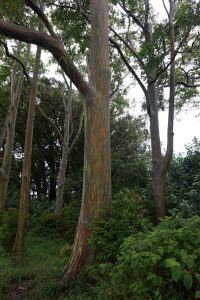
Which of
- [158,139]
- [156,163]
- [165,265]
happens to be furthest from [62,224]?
[165,265]

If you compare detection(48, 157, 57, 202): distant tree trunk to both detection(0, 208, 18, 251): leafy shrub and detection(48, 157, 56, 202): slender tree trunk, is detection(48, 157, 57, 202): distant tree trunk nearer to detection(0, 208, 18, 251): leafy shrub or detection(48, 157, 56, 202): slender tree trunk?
detection(48, 157, 56, 202): slender tree trunk

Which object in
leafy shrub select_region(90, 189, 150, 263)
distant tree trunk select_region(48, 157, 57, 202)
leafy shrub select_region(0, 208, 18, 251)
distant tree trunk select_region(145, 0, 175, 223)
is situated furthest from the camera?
distant tree trunk select_region(48, 157, 57, 202)

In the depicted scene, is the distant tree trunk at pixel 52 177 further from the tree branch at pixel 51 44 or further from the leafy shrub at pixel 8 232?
the tree branch at pixel 51 44

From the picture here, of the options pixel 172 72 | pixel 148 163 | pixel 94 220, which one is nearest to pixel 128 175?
pixel 148 163

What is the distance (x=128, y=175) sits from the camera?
58.1 ft

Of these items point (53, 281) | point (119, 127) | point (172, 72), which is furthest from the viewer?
point (119, 127)

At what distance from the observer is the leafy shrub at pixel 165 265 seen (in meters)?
3.20

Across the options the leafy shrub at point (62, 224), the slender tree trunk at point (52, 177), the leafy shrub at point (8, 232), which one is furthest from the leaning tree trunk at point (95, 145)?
the slender tree trunk at point (52, 177)

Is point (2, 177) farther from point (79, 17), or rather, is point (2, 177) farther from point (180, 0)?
point (180, 0)

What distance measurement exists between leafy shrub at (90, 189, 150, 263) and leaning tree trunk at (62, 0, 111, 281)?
0.91ft

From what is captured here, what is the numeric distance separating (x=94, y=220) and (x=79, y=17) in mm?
7624

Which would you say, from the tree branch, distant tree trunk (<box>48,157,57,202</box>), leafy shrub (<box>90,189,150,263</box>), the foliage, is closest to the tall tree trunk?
the foliage

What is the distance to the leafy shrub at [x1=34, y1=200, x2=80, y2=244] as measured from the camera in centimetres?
1412

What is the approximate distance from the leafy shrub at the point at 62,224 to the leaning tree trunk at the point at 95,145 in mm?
7040
